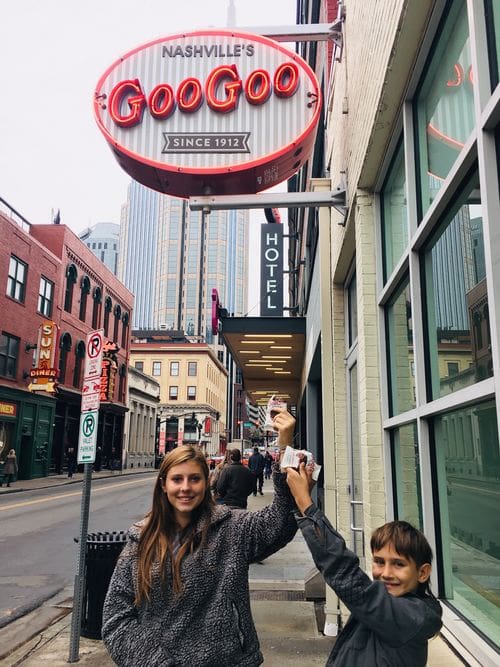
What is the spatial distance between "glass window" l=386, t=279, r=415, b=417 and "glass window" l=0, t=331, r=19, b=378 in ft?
83.9

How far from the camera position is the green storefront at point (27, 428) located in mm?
27094

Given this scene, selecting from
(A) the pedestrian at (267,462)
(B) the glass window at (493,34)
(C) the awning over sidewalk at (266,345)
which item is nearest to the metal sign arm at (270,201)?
(B) the glass window at (493,34)

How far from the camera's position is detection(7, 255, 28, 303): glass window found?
1093 inches

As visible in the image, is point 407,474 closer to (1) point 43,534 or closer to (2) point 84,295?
(1) point 43,534

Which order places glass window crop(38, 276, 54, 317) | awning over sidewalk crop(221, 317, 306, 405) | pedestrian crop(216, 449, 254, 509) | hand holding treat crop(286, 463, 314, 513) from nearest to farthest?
1. hand holding treat crop(286, 463, 314, 513)
2. pedestrian crop(216, 449, 254, 509)
3. awning over sidewalk crop(221, 317, 306, 405)
4. glass window crop(38, 276, 54, 317)

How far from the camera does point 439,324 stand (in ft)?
9.80

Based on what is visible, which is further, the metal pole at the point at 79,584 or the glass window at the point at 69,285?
the glass window at the point at 69,285

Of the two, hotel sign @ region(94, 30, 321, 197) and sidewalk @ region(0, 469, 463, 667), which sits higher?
hotel sign @ region(94, 30, 321, 197)

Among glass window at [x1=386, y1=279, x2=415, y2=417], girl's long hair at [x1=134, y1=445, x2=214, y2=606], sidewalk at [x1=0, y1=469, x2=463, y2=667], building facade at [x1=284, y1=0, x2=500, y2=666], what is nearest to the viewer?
girl's long hair at [x1=134, y1=445, x2=214, y2=606]

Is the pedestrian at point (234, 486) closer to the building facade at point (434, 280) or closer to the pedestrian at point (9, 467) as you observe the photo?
the building facade at point (434, 280)

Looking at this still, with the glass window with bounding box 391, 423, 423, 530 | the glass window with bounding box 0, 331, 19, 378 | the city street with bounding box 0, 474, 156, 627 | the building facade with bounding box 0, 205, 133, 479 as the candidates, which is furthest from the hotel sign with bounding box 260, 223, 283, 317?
the glass window with bounding box 391, 423, 423, 530

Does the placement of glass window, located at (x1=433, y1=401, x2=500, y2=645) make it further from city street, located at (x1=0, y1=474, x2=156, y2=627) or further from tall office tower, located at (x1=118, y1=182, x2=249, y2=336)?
tall office tower, located at (x1=118, y1=182, x2=249, y2=336)

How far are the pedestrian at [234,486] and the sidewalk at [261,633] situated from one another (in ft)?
4.51

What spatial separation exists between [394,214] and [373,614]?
3.03 metres
